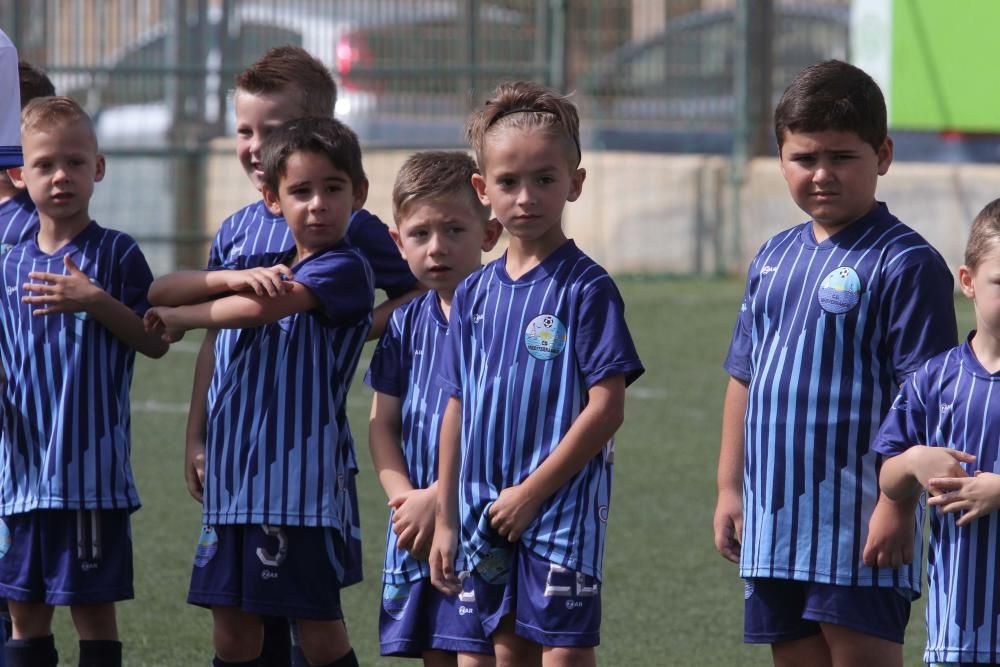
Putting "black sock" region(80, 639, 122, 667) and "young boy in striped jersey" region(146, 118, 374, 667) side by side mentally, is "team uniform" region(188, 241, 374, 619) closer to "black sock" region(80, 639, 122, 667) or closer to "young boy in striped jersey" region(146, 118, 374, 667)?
"young boy in striped jersey" region(146, 118, 374, 667)

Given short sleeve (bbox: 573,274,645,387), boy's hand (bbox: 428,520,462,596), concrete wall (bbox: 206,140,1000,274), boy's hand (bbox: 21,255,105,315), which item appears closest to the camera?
short sleeve (bbox: 573,274,645,387)

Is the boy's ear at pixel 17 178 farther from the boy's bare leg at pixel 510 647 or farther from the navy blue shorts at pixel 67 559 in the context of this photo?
the boy's bare leg at pixel 510 647

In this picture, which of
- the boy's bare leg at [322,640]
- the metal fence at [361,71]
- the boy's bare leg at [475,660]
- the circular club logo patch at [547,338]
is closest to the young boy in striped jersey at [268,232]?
the boy's bare leg at [322,640]

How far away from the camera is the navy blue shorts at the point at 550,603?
3.40 m

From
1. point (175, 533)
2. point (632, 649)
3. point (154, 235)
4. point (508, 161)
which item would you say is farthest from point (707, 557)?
point (154, 235)

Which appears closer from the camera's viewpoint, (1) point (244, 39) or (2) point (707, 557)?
(2) point (707, 557)

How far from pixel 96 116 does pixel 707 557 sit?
8.84m

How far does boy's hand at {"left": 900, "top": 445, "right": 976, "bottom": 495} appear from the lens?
3.11 m

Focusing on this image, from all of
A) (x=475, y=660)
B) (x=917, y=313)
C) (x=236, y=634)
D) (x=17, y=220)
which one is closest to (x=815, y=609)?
(x=917, y=313)

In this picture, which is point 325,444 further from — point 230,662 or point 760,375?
point 760,375

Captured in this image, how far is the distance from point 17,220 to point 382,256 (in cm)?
99

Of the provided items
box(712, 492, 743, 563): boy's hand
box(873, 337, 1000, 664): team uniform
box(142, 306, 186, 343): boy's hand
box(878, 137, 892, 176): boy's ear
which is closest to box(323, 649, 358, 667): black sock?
box(142, 306, 186, 343): boy's hand

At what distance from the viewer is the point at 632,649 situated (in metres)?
4.97

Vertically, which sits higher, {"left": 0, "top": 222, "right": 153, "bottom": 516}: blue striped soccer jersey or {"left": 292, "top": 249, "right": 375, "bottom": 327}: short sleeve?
{"left": 292, "top": 249, "right": 375, "bottom": 327}: short sleeve
